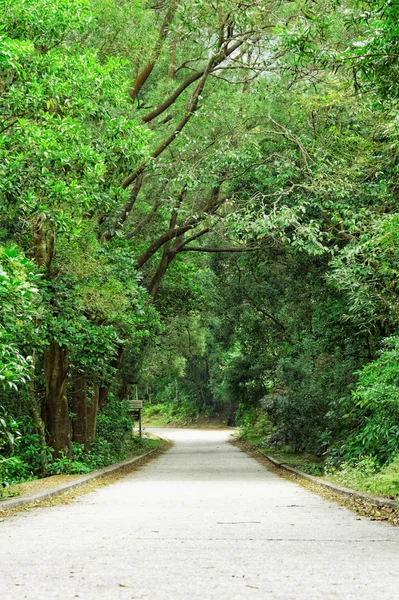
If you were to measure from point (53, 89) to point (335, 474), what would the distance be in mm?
9501

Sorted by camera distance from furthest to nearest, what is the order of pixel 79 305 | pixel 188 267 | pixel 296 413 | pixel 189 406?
pixel 189 406, pixel 188 267, pixel 296 413, pixel 79 305

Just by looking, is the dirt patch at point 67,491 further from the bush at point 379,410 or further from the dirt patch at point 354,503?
the bush at point 379,410

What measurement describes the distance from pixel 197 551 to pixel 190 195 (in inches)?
615

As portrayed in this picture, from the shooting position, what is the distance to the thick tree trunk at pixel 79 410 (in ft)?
62.7

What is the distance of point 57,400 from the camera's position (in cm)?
1659

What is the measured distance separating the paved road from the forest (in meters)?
1.95

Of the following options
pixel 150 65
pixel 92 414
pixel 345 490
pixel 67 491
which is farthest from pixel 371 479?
pixel 150 65

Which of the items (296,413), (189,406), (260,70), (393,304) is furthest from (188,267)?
(189,406)

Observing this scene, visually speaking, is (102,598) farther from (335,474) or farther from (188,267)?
(188,267)

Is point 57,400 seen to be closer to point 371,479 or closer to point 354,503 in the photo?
point 371,479

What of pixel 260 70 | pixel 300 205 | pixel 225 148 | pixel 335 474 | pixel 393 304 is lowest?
pixel 335 474

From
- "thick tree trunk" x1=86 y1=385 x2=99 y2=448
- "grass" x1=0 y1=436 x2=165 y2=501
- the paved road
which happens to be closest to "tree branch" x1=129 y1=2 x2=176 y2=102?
"thick tree trunk" x1=86 y1=385 x2=99 y2=448

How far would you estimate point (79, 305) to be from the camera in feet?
47.4

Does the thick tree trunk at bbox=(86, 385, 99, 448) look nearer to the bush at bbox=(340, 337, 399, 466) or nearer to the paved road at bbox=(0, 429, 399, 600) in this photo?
the bush at bbox=(340, 337, 399, 466)
